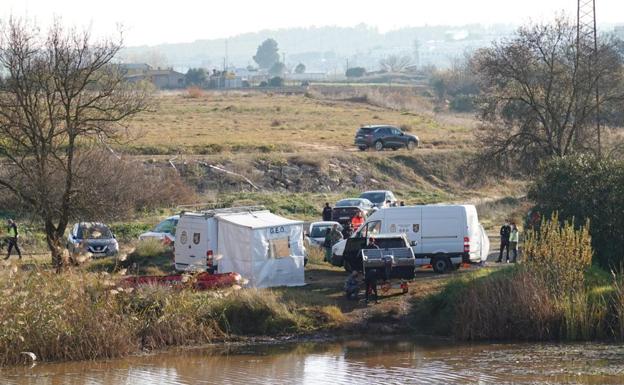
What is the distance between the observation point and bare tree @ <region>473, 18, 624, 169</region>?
46.6m

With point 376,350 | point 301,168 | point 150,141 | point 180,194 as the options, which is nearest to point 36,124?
point 376,350

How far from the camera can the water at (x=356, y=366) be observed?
22656mm

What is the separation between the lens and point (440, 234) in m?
32.3

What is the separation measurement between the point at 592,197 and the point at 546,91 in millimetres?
16129

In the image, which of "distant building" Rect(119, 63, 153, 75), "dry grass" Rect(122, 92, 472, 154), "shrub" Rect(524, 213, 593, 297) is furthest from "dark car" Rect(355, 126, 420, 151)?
"shrub" Rect(524, 213, 593, 297)

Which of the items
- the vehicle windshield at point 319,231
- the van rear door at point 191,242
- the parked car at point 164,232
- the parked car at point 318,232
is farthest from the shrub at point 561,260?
the parked car at point 164,232

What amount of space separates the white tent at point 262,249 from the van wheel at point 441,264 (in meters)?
4.22

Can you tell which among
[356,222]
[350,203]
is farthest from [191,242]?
[350,203]

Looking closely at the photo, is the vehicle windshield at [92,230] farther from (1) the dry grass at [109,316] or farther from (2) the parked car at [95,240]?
(1) the dry grass at [109,316]

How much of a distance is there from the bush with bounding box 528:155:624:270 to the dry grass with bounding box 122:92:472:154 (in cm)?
3008

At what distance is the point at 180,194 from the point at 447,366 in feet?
95.9

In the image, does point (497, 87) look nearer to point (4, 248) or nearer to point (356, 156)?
point (356, 156)

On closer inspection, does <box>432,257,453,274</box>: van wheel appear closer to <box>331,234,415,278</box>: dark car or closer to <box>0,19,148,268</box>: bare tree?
<box>331,234,415,278</box>: dark car

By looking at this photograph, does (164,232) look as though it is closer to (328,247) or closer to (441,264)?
(328,247)
